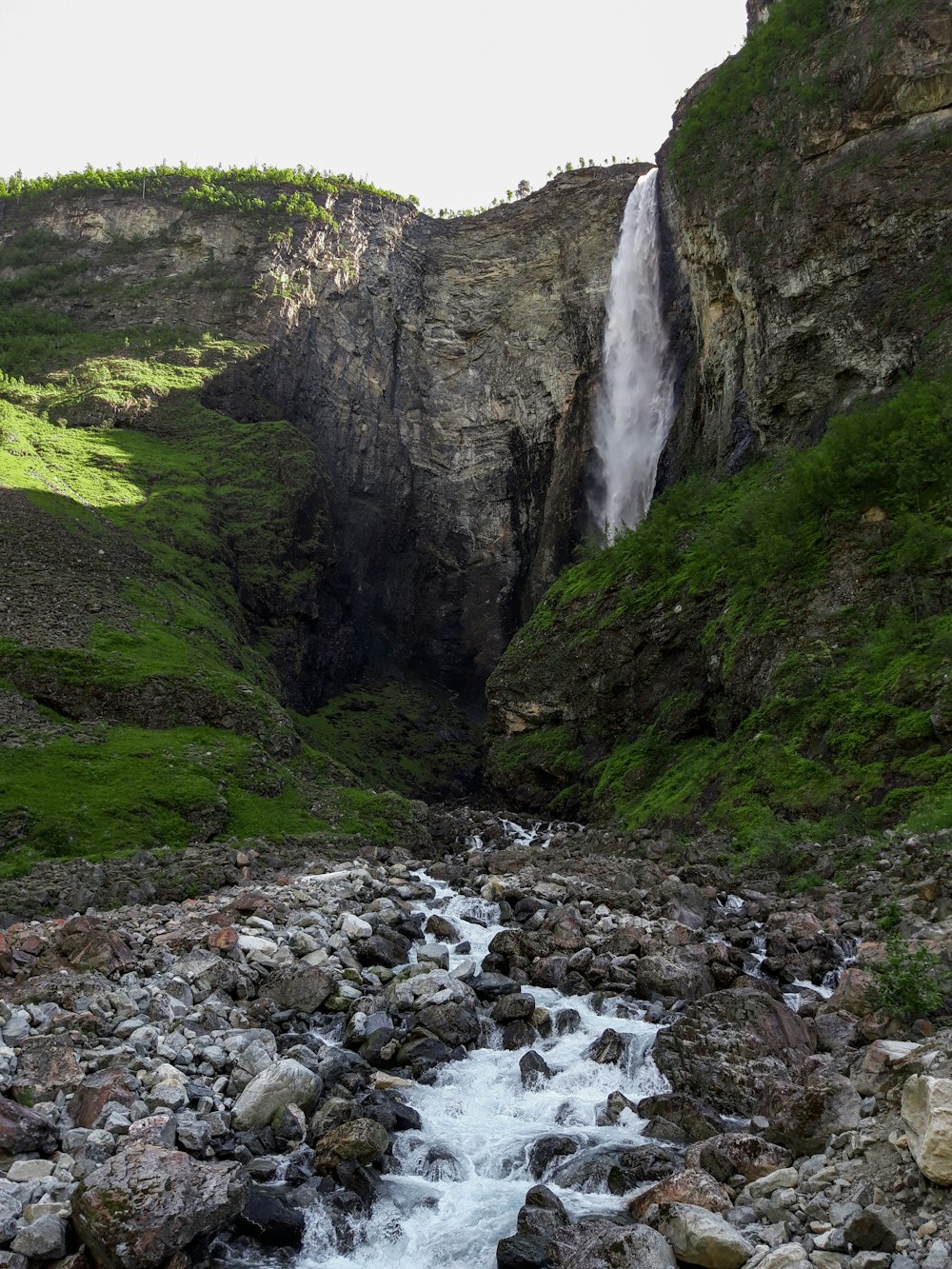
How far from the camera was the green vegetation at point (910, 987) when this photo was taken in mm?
10086

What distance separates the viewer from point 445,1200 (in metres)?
9.29

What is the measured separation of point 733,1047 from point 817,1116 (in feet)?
7.75

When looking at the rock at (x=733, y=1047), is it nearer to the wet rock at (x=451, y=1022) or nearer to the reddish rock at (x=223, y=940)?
the wet rock at (x=451, y=1022)

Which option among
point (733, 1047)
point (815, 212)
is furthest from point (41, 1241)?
point (815, 212)

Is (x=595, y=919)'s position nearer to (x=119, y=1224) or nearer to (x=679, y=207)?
(x=119, y=1224)

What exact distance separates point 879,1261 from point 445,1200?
466 cm

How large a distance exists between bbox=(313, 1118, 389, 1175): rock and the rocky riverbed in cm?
4

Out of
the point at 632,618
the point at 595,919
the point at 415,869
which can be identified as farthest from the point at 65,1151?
the point at 632,618

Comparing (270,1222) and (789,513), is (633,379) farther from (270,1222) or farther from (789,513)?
(270,1222)

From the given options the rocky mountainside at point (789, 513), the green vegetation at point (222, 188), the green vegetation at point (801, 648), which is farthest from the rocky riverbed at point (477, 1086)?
the green vegetation at point (222, 188)

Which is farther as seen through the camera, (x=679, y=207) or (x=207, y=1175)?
(x=679, y=207)

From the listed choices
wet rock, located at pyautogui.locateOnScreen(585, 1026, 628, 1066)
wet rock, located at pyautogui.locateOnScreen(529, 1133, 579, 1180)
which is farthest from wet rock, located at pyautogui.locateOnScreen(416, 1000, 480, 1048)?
wet rock, located at pyautogui.locateOnScreen(529, 1133, 579, 1180)

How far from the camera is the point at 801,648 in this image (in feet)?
92.4

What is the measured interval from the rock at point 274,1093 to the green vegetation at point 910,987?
265 inches
